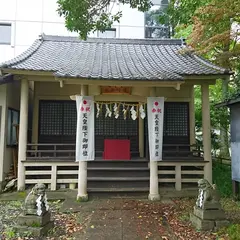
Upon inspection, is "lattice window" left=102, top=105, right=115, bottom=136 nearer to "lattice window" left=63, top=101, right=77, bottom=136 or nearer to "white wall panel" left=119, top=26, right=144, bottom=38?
"lattice window" left=63, top=101, right=77, bottom=136

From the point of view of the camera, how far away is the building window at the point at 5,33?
17688mm

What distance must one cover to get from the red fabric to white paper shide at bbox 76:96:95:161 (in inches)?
89.1

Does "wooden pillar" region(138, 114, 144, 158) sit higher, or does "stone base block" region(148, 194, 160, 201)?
"wooden pillar" region(138, 114, 144, 158)

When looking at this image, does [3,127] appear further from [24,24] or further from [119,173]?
[24,24]

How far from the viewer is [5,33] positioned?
58.3 feet

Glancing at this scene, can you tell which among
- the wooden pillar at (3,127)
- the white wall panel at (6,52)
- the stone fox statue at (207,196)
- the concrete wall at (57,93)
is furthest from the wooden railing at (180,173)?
the white wall panel at (6,52)

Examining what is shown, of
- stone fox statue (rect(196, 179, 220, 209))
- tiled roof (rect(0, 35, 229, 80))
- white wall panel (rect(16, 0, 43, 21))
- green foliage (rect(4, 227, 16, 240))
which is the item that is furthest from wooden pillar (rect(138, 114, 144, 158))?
white wall panel (rect(16, 0, 43, 21))

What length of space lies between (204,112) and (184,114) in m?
2.12

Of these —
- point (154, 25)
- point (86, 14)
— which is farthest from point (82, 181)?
point (154, 25)

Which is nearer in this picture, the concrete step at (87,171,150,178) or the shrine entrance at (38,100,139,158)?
the concrete step at (87,171,150,178)

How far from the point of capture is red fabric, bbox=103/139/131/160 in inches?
380

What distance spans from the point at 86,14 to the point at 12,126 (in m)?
4.96

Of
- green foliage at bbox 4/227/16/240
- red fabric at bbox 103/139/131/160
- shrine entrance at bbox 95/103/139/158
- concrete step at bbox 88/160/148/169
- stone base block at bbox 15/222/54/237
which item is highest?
shrine entrance at bbox 95/103/139/158

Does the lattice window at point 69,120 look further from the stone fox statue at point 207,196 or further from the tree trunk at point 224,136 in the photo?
the tree trunk at point 224,136
